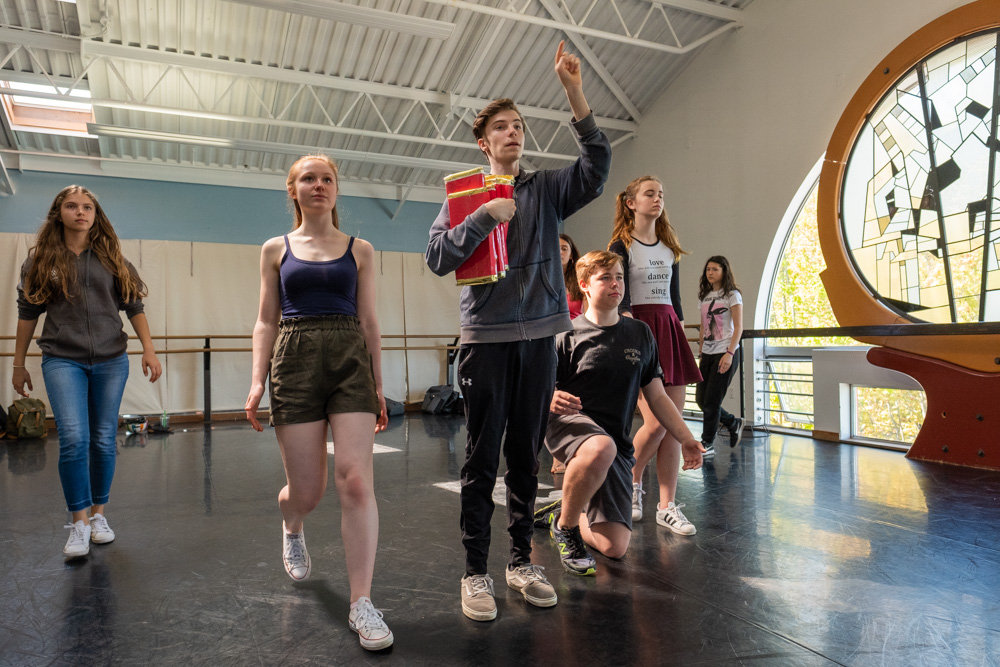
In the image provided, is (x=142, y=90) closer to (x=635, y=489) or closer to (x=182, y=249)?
(x=182, y=249)

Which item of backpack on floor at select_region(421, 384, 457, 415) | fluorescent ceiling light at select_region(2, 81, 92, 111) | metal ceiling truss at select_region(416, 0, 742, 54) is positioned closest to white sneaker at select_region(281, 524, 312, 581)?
metal ceiling truss at select_region(416, 0, 742, 54)

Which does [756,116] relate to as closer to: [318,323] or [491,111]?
[491,111]

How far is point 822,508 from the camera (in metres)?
2.97

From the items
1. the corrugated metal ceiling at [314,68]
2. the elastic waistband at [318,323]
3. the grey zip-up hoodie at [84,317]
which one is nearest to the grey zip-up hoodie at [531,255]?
the elastic waistband at [318,323]

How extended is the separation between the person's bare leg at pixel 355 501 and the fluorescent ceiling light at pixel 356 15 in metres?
4.89

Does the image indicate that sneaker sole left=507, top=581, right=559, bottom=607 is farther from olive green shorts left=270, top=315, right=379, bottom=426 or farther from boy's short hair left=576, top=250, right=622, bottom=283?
boy's short hair left=576, top=250, right=622, bottom=283

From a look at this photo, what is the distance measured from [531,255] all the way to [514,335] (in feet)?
0.78

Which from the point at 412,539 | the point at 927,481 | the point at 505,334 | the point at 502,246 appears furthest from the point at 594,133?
the point at 927,481

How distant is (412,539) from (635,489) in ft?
3.20

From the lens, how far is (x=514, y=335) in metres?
1.74

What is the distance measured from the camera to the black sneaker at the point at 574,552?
6.71ft

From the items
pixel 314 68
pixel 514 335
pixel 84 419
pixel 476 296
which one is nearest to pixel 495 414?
pixel 514 335

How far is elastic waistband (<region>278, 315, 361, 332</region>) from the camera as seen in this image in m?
1.68

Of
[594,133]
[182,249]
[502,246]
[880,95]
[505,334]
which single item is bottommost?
[505,334]
